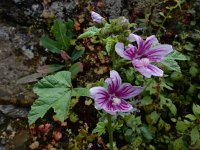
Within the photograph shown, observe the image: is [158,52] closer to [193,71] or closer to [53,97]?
[53,97]

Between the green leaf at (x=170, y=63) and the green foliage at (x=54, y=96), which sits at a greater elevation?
the green leaf at (x=170, y=63)

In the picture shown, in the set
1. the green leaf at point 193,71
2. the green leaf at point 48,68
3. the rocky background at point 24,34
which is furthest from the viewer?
the green leaf at point 193,71

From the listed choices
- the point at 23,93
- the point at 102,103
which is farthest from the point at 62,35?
the point at 102,103

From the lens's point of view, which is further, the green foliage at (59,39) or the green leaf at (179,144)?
the green foliage at (59,39)

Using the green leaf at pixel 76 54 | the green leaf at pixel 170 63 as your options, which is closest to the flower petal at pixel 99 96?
the green leaf at pixel 170 63

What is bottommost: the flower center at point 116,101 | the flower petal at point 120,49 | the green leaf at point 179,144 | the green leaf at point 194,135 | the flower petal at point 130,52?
the green leaf at point 179,144

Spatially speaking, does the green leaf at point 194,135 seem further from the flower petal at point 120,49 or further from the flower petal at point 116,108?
the flower petal at point 120,49

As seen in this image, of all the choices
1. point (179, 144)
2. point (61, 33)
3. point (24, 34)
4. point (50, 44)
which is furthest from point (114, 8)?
point (179, 144)
